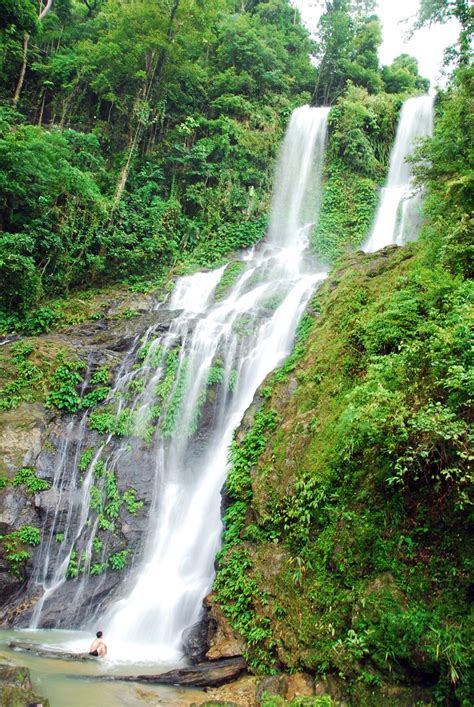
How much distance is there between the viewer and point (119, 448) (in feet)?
35.0

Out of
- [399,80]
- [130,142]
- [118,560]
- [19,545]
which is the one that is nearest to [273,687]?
[118,560]

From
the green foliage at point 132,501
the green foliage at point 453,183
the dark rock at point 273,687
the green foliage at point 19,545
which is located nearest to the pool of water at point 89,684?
the dark rock at point 273,687

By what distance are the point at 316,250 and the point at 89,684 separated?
1751 centimetres

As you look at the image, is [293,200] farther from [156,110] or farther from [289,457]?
[289,457]

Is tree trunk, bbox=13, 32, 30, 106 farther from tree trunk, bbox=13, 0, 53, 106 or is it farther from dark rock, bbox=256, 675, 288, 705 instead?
dark rock, bbox=256, 675, 288, 705

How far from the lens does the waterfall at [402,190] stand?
18.6 meters

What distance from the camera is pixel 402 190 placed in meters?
20.8

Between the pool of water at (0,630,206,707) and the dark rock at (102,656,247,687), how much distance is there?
4.7 inches

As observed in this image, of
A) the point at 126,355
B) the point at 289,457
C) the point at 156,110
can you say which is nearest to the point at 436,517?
the point at 289,457

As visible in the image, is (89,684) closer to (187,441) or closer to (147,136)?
(187,441)

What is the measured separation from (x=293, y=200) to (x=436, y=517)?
20.2 metres

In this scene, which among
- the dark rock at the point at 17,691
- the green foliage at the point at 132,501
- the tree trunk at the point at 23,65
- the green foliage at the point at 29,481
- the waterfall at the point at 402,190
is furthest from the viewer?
the tree trunk at the point at 23,65

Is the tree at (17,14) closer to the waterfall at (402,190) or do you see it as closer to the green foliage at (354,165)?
the green foliage at (354,165)

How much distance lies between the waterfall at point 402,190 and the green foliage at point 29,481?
1509 cm
